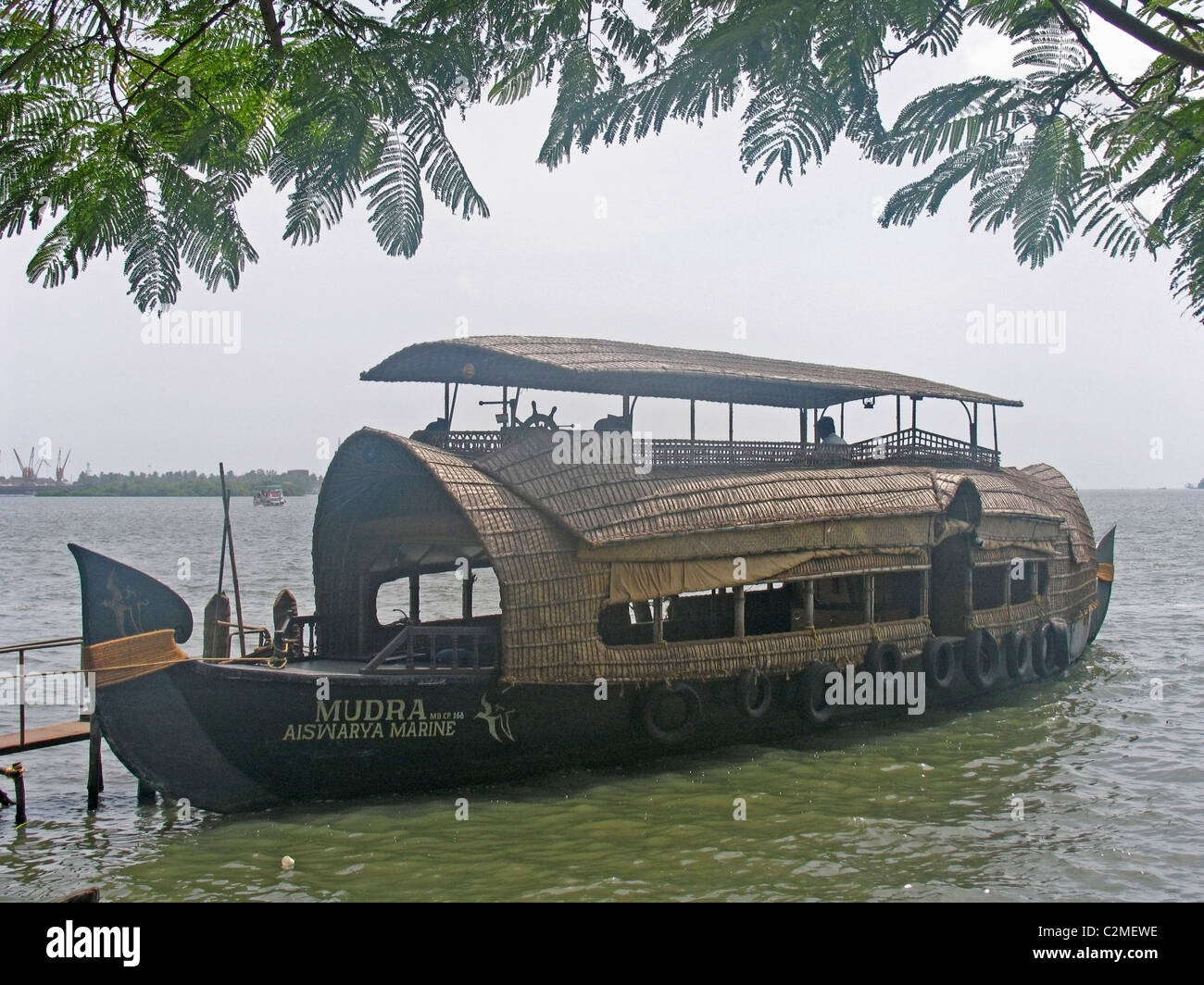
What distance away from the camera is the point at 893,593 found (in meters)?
13.4

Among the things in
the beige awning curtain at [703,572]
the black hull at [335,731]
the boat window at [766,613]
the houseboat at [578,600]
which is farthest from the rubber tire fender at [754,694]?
the boat window at [766,613]

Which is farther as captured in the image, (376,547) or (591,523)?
(376,547)

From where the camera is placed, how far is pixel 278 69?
2.87 metres

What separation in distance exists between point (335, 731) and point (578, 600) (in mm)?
2228

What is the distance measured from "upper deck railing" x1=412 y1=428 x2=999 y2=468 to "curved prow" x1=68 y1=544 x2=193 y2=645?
2.59 meters

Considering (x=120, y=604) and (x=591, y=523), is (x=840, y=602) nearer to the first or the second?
(x=591, y=523)

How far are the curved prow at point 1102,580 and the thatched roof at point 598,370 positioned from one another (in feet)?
23.3

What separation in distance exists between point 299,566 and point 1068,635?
28936 mm

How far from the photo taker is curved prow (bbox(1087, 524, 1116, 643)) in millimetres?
17406

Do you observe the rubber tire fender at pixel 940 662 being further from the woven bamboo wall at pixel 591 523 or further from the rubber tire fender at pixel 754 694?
the rubber tire fender at pixel 754 694

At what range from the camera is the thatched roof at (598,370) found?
32.8ft

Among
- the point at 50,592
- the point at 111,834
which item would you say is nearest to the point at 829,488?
the point at 111,834

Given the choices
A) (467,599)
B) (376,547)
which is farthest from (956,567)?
(376,547)

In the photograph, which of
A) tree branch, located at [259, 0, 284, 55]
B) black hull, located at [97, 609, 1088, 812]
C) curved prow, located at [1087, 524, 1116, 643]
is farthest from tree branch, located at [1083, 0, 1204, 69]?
curved prow, located at [1087, 524, 1116, 643]
